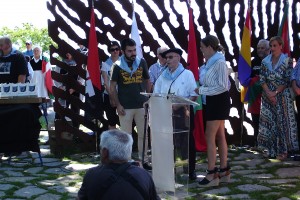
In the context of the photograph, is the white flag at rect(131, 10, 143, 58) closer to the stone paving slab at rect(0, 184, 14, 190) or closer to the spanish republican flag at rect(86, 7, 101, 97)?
the spanish republican flag at rect(86, 7, 101, 97)

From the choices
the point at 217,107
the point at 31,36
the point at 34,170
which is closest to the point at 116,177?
the point at 217,107

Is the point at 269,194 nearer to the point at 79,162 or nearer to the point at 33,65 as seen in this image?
the point at 79,162

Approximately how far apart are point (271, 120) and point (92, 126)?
9.99ft

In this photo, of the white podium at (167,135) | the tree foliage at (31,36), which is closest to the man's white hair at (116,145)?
the white podium at (167,135)

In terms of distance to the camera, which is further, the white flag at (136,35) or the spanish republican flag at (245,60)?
the white flag at (136,35)

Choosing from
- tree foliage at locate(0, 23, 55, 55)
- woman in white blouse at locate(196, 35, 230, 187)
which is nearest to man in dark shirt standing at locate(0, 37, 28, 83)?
woman in white blouse at locate(196, 35, 230, 187)

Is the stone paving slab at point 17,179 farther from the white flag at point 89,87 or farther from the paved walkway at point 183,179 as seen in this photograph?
the white flag at point 89,87

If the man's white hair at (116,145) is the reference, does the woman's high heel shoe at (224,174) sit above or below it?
below

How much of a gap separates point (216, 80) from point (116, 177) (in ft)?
10.1

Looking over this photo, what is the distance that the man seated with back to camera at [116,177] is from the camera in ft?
11.0

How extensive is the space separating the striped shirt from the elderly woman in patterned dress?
192cm

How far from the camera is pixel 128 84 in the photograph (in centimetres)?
741

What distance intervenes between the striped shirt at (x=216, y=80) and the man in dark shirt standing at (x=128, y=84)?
145cm

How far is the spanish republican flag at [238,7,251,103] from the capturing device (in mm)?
8734
